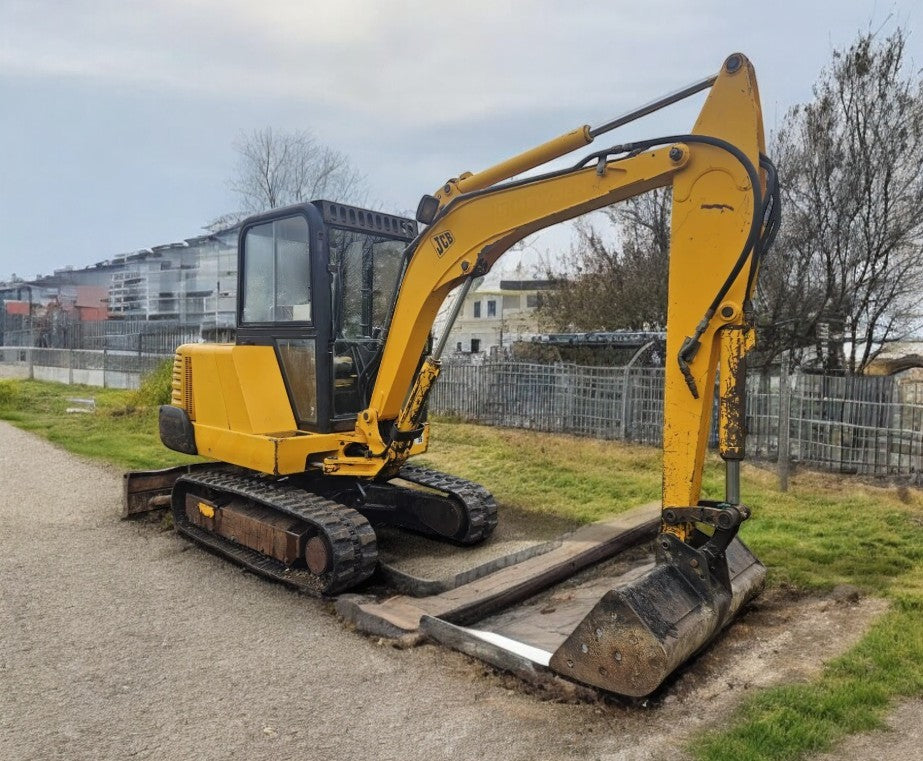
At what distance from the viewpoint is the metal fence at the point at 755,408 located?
10.0 metres

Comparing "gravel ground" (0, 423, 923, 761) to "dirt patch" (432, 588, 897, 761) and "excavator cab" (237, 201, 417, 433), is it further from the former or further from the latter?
"excavator cab" (237, 201, 417, 433)

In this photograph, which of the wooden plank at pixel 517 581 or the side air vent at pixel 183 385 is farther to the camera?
the side air vent at pixel 183 385

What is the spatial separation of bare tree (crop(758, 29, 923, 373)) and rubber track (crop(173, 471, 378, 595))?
10892 millimetres

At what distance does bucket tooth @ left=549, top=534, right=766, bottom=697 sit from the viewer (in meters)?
3.67

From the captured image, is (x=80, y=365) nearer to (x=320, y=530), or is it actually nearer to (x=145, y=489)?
(x=145, y=489)

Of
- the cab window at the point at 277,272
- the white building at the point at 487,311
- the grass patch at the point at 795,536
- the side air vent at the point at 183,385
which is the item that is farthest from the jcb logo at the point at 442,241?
the white building at the point at 487,311

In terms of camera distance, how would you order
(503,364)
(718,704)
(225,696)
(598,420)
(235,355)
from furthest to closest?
(503,364)
(598,420)
(235,355)
(225,696)
(718,704)

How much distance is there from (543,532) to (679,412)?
3.39 metres

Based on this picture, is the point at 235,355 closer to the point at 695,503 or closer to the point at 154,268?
the point at 695,503

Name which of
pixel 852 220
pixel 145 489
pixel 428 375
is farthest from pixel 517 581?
pixel 852 220

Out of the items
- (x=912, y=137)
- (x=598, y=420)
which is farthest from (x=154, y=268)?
(x=912, y=137)

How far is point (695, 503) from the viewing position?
13.8ft

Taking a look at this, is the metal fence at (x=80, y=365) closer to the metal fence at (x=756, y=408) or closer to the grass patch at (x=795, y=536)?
the metal fence at (x=756, y=408)

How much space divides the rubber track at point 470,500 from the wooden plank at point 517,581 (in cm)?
59
